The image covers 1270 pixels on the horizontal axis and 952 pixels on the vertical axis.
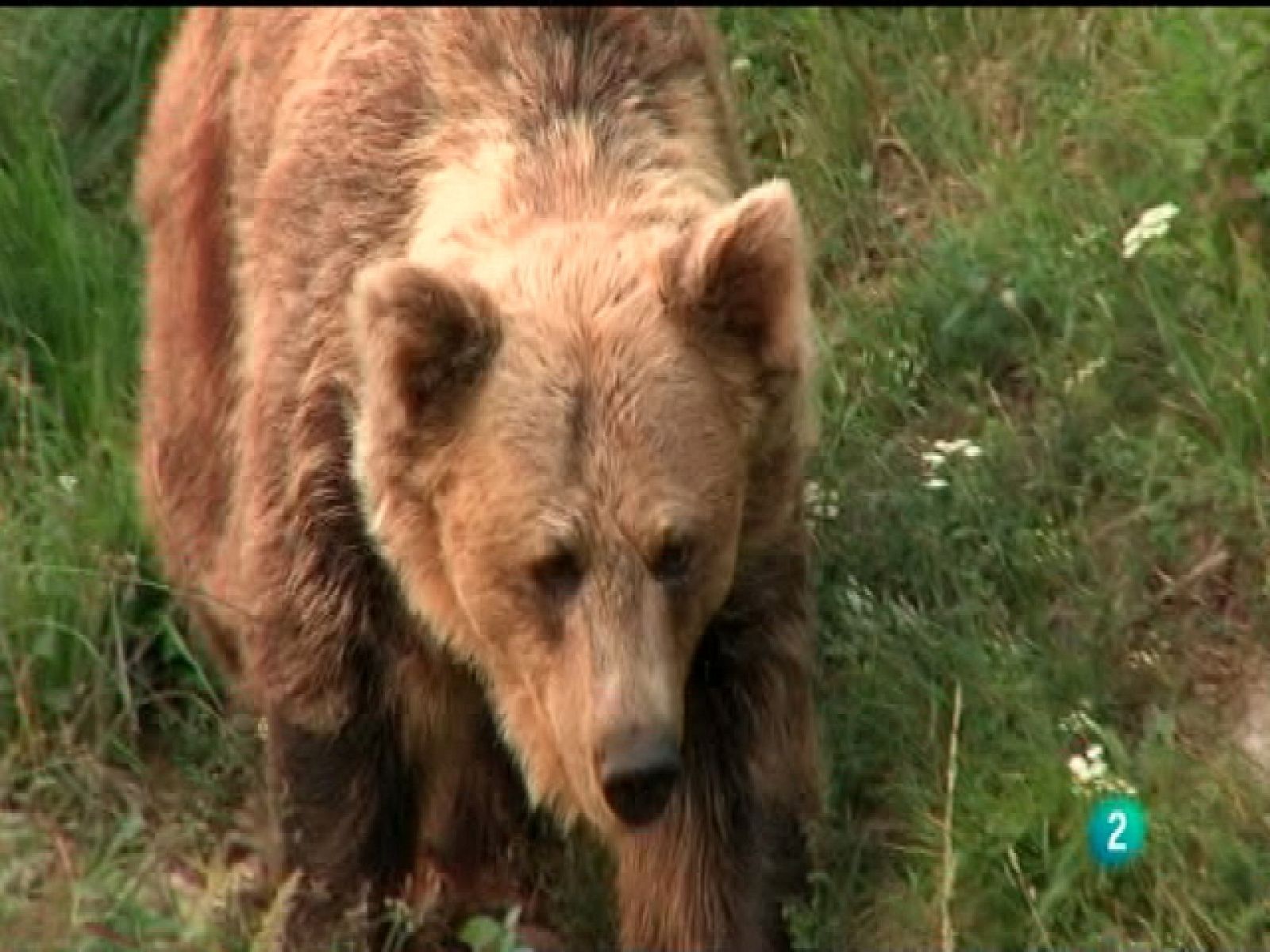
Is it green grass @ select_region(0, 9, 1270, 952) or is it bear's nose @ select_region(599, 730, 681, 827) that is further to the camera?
green grass @ select_region(0, 9, 1270, 952)

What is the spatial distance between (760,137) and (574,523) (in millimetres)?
2727

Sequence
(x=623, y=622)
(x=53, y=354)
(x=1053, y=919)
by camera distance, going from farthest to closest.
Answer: (x=53, y=354), (x=1053, y=919), (x=623, y=622)

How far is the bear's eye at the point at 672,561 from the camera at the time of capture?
16.5ft

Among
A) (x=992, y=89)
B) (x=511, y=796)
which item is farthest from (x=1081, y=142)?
(x=511, y=796)

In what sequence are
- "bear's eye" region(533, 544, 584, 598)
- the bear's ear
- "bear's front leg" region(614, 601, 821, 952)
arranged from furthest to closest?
"bear's front leg" region(614, 601, 821, 952) < the bear's ear < "bear's eye" region(533, 544, 584, 598)

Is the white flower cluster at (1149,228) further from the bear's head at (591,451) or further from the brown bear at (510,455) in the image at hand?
the bear's head at (591,451)

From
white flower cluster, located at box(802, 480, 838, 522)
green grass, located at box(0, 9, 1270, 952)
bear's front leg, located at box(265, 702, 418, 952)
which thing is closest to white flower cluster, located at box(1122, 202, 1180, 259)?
A: green grass, located at box(0, 9, 1270, 952)

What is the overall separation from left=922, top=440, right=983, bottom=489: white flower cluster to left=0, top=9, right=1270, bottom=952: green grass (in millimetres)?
29

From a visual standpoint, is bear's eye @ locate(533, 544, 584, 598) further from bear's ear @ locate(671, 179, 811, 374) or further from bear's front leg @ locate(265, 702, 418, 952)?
bear's front leg @ locate(265, 702, 418, 952)

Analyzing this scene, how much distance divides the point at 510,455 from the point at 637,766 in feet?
1.73

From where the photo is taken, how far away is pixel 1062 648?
604cm

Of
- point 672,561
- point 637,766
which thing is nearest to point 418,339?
point 672,561

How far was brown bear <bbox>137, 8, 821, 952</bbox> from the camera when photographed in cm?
509

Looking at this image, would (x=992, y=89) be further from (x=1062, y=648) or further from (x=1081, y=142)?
(x=1062, y=648)
